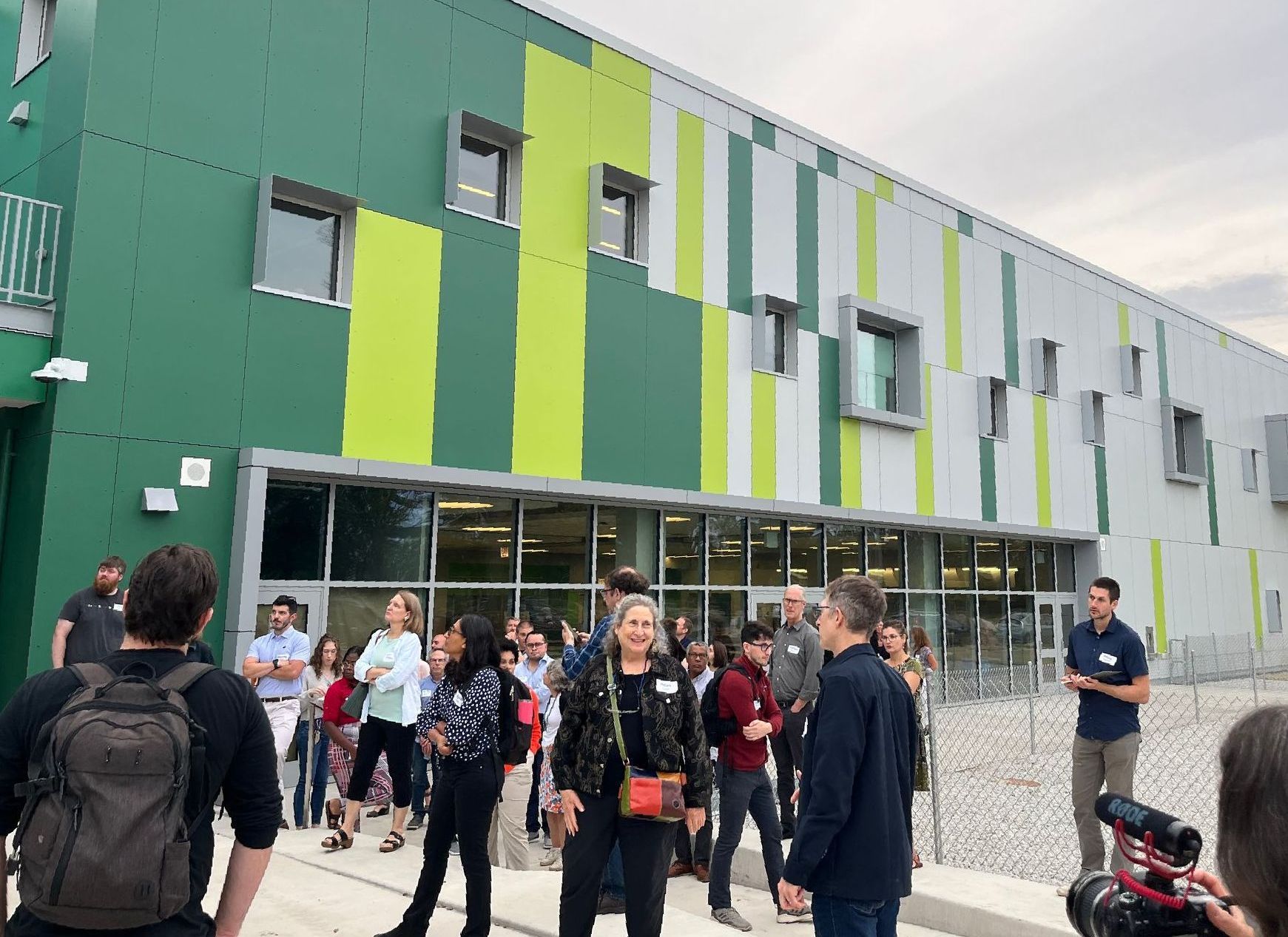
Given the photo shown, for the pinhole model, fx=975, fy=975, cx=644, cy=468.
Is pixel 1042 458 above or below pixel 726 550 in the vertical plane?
above

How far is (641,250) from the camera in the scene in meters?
14.9

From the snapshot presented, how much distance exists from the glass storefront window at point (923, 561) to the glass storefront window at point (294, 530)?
12.1 m

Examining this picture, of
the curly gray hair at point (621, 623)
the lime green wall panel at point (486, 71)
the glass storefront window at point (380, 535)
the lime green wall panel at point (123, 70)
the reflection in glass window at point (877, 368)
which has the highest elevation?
the lime green wall panel at point (486, 71)

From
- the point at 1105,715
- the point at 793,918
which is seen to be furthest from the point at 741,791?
the point at 1105,715

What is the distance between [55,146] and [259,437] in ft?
12.2

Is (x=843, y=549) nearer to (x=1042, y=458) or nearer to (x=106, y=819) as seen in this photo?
(x=1042, y=458)

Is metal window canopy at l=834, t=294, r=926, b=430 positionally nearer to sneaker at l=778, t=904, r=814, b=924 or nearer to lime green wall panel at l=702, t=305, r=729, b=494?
lime green wall panel at l=702, t=305, r=729, b=494

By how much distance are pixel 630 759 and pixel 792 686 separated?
383 centimetres

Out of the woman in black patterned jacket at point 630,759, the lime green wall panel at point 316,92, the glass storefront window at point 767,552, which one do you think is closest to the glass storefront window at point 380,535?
the lime green wall panel at point 316,92

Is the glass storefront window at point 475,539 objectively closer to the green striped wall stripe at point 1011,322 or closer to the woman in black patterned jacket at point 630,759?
the woman in black patterned jacket at point 630,759

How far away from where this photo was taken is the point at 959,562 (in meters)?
20.5

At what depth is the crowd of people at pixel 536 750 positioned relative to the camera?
7.79ft

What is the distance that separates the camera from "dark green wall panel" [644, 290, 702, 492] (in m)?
14.6

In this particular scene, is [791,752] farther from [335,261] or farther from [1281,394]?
[1281,394]
